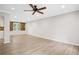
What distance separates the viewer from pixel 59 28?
2.83 m

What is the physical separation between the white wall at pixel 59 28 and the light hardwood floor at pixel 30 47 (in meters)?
0.15

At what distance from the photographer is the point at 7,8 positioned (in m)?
2.77

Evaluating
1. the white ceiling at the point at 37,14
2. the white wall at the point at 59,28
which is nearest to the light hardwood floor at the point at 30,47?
the white wall at the point at 59,28

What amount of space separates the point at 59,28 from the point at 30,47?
2.75 ft

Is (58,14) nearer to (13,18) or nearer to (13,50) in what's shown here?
(13,18)

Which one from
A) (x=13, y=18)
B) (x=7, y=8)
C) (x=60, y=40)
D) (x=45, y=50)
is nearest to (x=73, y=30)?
(x=60, y=40)

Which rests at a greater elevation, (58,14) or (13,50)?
(58,14)

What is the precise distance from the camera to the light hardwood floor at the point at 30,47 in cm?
280

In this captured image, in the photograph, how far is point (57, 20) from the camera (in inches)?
111

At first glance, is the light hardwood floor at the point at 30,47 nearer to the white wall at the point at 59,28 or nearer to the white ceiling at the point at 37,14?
the white wall at the point at 59,28

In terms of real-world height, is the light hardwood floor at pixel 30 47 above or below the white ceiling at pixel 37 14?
below

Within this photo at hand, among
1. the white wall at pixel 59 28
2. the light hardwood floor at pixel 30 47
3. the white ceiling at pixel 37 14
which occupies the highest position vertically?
the white ceiling at pixel 37 14
